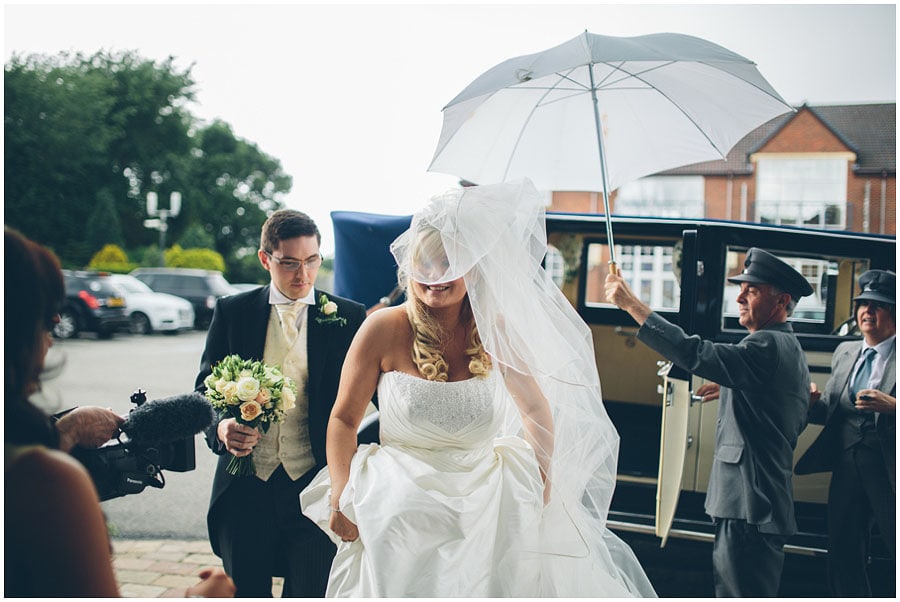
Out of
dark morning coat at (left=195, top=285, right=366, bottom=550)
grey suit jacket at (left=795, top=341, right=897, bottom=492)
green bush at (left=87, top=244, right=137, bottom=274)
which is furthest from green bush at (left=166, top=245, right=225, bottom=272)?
grey suit jacket at (left=795, top=341, right=897, bottom=492)

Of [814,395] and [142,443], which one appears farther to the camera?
[814,395]

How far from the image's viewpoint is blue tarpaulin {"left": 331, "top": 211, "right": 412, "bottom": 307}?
552 centimetres

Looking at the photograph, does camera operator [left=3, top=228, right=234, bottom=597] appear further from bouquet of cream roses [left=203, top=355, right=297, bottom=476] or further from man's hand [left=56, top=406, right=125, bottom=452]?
bouquet of cream roses [left=203, top=355, right=297, bottom=476]

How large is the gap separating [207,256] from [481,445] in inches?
1077

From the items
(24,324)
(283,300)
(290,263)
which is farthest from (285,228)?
(24,324)

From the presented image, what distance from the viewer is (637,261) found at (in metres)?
6.50

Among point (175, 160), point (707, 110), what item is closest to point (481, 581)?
point (707, 110)

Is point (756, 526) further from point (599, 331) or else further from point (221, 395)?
point (599, 331)

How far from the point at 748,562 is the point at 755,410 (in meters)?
0.70

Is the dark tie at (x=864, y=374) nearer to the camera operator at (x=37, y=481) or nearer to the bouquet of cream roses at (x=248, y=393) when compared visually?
the bouquet of cream roses at (x=248, y=393)

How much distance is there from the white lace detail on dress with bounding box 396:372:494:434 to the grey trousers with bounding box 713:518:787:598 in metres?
1.58

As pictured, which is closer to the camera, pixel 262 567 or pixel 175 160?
pixel 262 567

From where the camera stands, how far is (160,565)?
4.09m

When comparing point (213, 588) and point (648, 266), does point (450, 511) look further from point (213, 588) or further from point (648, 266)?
point (648, 266)
